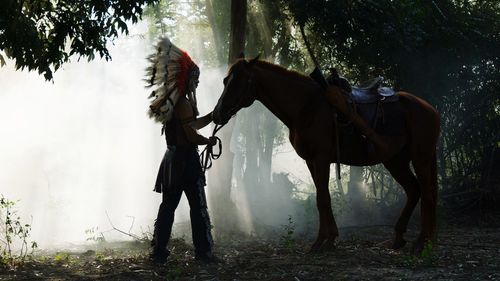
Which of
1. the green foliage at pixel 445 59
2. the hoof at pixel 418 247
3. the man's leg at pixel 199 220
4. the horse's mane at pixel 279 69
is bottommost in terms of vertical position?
the hoof at pixel 418 247

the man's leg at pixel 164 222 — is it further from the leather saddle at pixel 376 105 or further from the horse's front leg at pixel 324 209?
the leather saddle at pixel 376 105

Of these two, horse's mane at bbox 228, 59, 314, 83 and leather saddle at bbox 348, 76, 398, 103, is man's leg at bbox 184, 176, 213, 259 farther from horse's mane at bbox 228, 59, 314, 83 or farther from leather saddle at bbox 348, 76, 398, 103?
leather saddle at bbox 348, 76, 398, 103

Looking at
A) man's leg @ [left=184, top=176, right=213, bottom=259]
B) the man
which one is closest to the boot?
the man

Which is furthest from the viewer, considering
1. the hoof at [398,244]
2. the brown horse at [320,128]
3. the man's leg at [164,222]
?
the hoof at [398,244]

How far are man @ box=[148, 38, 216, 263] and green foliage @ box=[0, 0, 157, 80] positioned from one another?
104cm

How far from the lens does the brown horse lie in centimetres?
754

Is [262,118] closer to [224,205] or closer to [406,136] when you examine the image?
[224,205]

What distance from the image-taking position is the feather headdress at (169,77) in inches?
286

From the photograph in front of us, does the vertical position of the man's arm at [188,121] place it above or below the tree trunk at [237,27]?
below

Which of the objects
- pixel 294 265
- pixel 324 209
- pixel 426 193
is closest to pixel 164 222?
pixel 294 265

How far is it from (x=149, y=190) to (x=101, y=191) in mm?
1603

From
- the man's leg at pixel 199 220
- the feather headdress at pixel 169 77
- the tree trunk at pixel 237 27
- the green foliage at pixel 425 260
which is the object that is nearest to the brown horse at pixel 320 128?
the feather headdress at pixel 169 77

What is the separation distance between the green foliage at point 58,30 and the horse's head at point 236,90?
144 cm

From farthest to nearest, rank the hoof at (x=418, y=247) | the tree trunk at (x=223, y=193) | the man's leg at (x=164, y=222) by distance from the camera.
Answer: the tree trunk at (x=223, y=193) → the hoof at (x=418, y=247) → the man's leg at (x=164, y=222)
